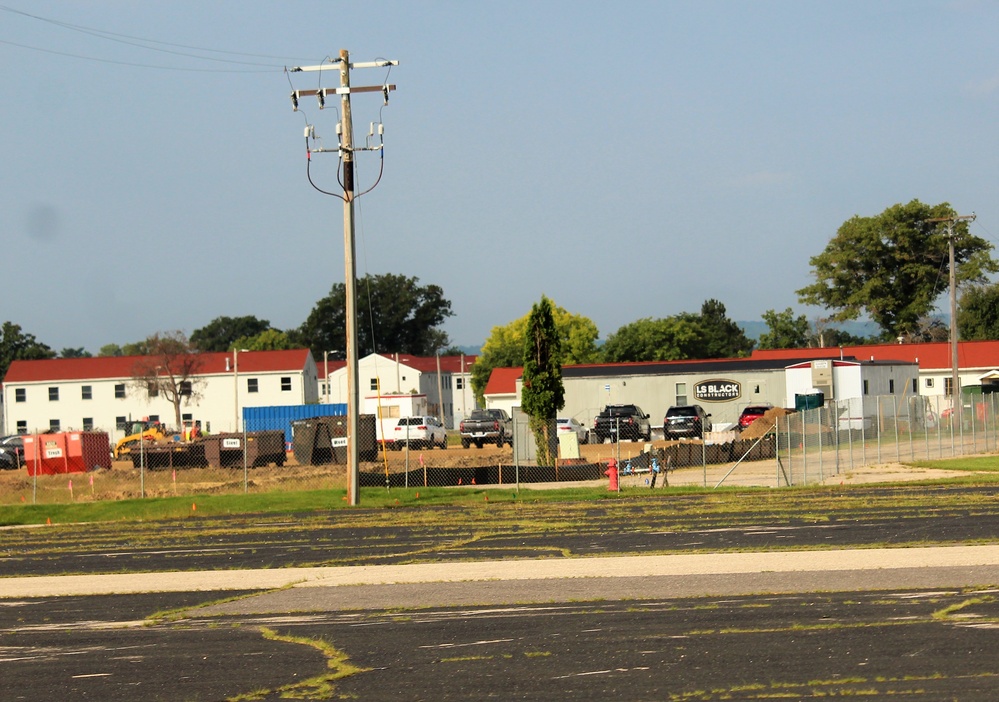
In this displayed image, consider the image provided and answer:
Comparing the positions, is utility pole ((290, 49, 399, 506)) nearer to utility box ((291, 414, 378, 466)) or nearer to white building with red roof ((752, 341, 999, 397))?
utility box ((291, 414, 378, 466))

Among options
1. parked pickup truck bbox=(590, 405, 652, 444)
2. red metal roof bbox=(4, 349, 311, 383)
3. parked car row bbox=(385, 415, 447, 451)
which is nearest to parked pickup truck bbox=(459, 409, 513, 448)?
parked car row bbox=(385, 415, 447, 451)

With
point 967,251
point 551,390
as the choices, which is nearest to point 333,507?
point 551,390

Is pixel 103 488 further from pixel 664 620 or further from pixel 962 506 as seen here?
pixel 664 620

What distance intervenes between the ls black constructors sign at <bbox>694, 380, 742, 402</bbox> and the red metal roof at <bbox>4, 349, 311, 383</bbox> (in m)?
39.3

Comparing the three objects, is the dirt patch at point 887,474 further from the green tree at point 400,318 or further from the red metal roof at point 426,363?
the green tree at point 400,318

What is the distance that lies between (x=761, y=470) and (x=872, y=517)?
50.3ft

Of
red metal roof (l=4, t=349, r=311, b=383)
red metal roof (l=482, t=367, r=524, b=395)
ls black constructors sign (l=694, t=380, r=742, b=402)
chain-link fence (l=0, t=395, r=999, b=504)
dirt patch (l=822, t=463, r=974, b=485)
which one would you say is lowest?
dirt patch (l=822, t=463, r=974, b=485)

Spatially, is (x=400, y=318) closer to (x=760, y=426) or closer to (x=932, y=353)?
(x=932, y=353)

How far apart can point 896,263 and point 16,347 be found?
112 m

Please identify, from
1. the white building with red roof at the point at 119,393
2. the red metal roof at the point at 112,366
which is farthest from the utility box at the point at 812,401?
the red metal roof at the point at 112,366

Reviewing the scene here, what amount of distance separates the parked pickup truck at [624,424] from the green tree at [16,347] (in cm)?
11415

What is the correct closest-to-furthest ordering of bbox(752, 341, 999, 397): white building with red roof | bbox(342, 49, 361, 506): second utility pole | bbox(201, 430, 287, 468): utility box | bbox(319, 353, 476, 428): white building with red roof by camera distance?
bbox(342, 49, 361, 506): second utility pole, bbox(201, 430, 287, 468): utility box, bbox(752, 341, 999, 397): white building with red roof, bbox(319, 353, 476, 428): white building with red roof

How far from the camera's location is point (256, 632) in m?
11.6

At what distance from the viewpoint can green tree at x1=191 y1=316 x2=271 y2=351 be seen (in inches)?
7052
